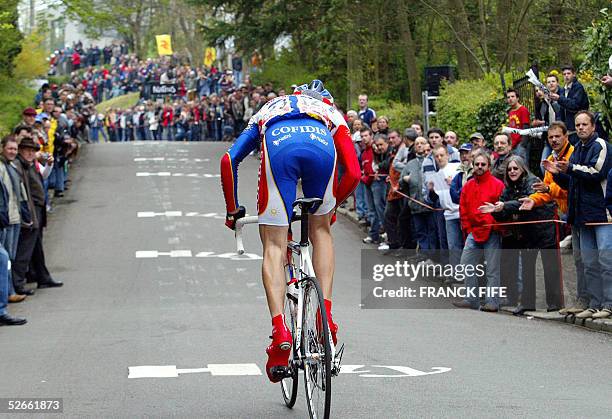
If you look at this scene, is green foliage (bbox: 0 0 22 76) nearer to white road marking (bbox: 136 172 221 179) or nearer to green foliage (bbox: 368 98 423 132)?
white road marking (bbox: 136 172 221 179)

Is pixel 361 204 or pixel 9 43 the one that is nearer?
pixel 361 204

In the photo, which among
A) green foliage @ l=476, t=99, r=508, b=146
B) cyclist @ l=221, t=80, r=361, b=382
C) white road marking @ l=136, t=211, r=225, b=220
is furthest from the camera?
white road marking @ l=136, t=211, r=225, b=220

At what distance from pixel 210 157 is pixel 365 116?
41.9 feet

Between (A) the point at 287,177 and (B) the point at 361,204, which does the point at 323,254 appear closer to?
(A) the point at 287,177

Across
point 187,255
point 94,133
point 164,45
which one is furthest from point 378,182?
point 164,45

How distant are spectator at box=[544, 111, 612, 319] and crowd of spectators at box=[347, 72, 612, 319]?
0.04ft

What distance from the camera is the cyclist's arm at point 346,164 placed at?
8.60 m

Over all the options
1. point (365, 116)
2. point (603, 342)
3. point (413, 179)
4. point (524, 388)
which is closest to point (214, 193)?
point (365, 116)

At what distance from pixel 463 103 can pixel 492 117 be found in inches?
56.9

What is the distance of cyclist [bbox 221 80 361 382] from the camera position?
8.48 m

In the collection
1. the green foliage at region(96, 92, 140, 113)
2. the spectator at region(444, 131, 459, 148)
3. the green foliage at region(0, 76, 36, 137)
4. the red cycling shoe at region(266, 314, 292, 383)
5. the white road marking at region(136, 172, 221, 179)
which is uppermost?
the green foliage at region(0, 76, 36, 137)

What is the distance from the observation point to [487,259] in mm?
15875

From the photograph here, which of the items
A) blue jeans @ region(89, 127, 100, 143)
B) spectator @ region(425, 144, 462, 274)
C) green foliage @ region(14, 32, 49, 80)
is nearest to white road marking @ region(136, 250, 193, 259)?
spectator @ region(425, 144, 462, 274)

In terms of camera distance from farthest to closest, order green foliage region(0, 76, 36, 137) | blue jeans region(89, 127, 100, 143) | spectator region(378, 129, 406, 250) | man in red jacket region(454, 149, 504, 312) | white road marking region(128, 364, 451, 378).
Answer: blue jeans region(89, 127, 100, 143) → green foliage region(0, 76, 36, 137) → spectator region(378, 129, 406, 250) → man in red jacket region(454, 149, 504, 312) → white road marking region(128, 364, 451, 378)
